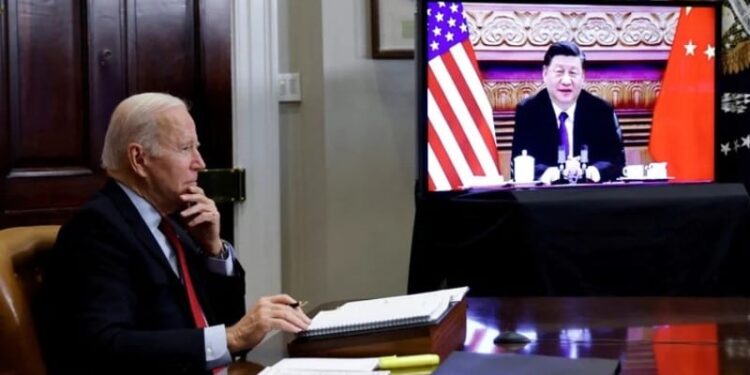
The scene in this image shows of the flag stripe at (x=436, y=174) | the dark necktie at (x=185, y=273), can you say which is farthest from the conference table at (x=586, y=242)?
the dark necktie at (x=185, y=273)

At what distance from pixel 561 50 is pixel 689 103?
46 cm

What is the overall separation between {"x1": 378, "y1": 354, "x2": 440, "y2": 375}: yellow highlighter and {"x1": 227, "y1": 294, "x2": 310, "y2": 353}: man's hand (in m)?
0.18

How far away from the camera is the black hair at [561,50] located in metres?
2.83

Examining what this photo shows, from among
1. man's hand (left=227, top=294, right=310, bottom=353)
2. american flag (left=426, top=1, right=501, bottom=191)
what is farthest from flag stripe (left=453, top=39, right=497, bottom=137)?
man's hand (left=227, top=294, right=310, bottom=353)

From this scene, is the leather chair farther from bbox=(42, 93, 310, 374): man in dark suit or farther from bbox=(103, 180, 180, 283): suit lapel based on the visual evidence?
bbox=(103, 180, 180, 283): suit lapel

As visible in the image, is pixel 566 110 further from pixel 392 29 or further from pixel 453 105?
pixel 392 29

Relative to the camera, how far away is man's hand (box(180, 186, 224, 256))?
1710 mm

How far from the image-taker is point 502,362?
49.8 inches

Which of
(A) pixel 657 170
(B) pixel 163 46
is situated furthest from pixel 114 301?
(A) pixel 657 170

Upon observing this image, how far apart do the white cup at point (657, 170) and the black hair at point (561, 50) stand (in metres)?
0.43

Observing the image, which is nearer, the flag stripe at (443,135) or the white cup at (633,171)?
the flag stripe at (443,135)

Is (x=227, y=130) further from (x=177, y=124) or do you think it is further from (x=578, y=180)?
(x=177, y=124)

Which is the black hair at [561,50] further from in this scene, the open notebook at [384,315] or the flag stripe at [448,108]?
the open notebook at [384,315]

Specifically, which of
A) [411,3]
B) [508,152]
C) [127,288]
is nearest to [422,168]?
[508,152]
